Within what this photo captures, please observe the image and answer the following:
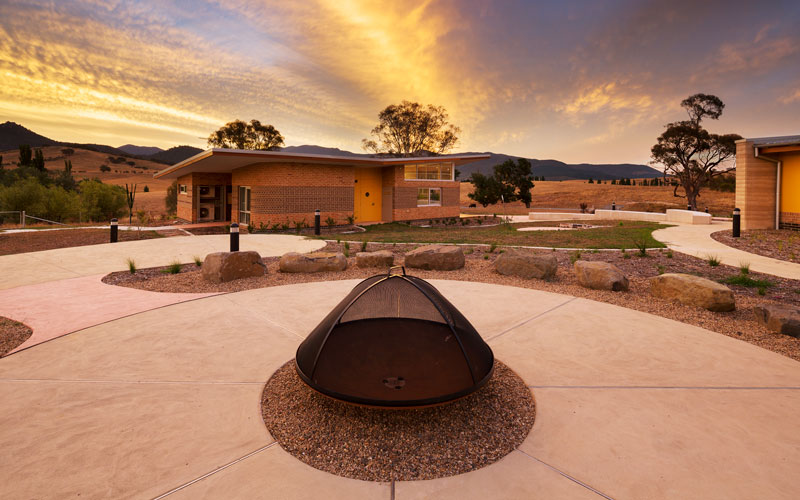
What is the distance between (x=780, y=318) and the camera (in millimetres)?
5250

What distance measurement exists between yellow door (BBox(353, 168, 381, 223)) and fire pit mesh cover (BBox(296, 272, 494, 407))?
21996 mm

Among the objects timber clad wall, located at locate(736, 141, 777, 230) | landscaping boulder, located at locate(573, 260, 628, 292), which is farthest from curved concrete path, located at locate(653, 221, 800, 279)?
landscaping boulder, located at locate(573, 260, 628, 292)

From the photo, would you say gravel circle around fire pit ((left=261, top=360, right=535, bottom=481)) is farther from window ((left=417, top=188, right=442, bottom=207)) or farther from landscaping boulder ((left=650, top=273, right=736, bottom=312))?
window ((left=417, top=188, right=442, bottom=207))

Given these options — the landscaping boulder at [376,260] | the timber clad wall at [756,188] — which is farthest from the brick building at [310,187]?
the timber clad wall at [756,188]

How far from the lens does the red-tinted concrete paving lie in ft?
17.7

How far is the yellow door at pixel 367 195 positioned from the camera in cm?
2639

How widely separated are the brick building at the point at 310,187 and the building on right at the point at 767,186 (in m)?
15.9

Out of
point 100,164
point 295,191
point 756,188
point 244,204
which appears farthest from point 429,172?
point 100,164

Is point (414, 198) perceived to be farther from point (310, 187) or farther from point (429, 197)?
point (310, 187)

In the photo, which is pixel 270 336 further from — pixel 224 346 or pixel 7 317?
pixel 7 317

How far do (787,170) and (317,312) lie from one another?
21.1 m

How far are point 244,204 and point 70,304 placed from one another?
17774mm

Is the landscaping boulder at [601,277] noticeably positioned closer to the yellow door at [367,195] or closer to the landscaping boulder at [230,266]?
the landscaping boulder at [230,266]

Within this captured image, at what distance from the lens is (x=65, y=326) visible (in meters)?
5.35
